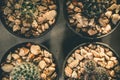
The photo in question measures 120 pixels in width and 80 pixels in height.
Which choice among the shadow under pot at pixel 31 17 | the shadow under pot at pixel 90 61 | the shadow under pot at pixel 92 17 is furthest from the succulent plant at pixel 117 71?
the shadow under pot at pixel 31 17

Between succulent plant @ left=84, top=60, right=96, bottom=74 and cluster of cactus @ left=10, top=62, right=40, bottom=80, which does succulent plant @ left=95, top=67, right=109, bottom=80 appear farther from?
cluster of cactus @ left=10, top=62, right=40, bottom=80

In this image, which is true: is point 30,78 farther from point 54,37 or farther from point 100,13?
point 100,13

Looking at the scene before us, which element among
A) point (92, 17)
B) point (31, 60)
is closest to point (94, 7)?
point (92, 17)

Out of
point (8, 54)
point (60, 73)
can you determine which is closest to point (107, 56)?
point (60, 73)

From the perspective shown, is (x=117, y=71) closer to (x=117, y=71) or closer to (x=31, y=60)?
(x=117, y=71)

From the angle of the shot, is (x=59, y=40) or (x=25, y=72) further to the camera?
(x=59, y=40)

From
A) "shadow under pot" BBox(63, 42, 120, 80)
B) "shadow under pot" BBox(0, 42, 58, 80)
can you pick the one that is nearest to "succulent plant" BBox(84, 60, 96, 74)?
"shadow under pot" BBox(63, 42, 120, 80)
